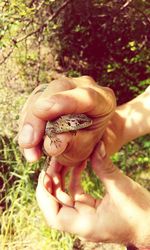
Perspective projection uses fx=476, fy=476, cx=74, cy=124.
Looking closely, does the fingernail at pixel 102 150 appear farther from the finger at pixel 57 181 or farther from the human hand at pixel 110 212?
the finger at pixel 57 181

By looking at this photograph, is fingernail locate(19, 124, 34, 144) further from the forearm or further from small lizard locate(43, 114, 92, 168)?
the forearm

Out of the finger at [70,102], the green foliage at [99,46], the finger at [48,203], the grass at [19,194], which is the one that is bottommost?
the grass at [19,194]

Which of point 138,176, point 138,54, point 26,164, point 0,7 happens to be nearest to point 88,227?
point 0,7

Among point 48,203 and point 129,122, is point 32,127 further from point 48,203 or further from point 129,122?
point 129,122

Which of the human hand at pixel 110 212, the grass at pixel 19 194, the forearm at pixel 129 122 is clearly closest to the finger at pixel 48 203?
the human hand at pixel 110 212

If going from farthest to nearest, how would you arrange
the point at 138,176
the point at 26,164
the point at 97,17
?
the point at 97,17 → the point at 138,176 → the point at 26,164

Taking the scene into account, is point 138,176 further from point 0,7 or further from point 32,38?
point 0,7

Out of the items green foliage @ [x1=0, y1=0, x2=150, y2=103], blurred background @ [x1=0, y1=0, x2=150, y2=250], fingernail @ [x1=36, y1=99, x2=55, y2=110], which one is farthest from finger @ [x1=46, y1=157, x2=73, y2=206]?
green foliage @ [x1=0, y1=0, x2=150, y2=103]
